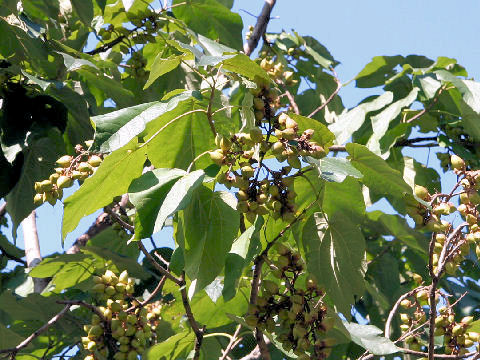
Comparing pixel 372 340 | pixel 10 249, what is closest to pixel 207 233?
pixel 372 340

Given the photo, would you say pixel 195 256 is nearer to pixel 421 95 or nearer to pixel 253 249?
pixel 253 249

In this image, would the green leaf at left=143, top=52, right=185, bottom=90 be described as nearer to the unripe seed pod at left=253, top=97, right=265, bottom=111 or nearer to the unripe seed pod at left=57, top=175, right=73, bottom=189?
the unripe seed pod at left=253, top=97, right=265, bottom=111

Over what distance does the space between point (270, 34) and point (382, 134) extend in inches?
55.6

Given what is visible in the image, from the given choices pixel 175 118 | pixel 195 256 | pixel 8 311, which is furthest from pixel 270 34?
pixel 195 256

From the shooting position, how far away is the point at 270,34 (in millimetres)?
4387

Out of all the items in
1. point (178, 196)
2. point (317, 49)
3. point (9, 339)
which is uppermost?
point (178, 196)

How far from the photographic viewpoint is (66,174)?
1.84 meters

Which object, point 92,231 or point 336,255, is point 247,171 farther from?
point 92,231

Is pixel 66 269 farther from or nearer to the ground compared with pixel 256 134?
nearer to the ground

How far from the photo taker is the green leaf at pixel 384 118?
10.7ft

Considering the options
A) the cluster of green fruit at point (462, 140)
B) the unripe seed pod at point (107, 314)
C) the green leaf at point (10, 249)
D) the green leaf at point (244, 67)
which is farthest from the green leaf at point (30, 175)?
the cluster of green fruit at point (462, 140)

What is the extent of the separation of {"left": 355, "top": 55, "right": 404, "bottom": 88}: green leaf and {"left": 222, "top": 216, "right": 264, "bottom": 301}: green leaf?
7.43 feet

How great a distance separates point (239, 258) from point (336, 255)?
266 mm

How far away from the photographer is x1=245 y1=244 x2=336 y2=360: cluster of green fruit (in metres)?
1.58
